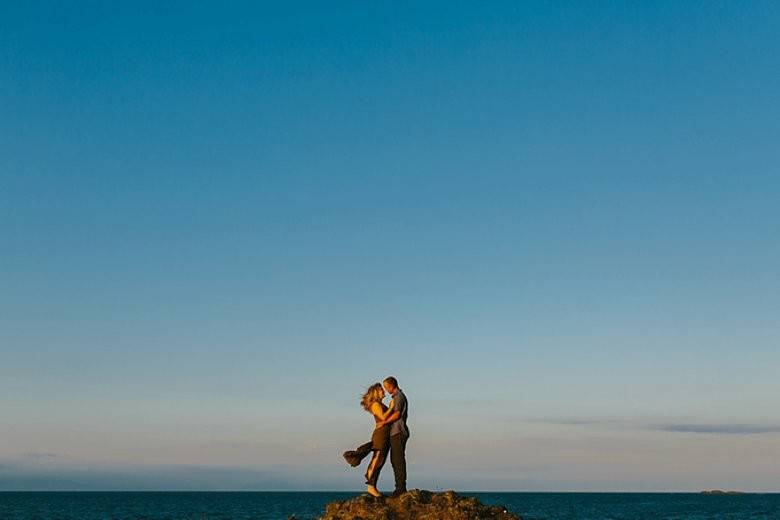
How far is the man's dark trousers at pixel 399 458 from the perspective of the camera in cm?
2095

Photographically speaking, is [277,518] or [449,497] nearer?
[449,497]

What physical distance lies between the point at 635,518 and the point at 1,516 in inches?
2544

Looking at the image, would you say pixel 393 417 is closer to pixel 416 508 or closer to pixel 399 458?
pixel 399 458

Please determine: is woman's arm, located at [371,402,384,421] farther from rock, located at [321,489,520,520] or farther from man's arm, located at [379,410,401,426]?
rock, located at [321,489,520,520]

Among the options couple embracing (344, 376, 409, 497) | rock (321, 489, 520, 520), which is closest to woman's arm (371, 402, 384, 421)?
couple embracing (344, 376, 409, 497)

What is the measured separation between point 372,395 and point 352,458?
1.47m

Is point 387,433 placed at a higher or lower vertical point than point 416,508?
higher

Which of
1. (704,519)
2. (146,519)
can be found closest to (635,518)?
(704,519)

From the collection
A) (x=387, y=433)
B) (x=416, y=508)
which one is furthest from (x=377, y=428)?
(x=416, y=508)

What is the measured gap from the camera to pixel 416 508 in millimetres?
20656

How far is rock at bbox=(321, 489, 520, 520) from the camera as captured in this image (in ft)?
66.9

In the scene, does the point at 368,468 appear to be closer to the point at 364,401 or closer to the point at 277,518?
the point at 364,401

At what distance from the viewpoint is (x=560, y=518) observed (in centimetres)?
9931

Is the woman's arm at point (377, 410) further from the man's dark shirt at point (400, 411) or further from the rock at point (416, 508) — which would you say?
the rock at point (416, 508)
